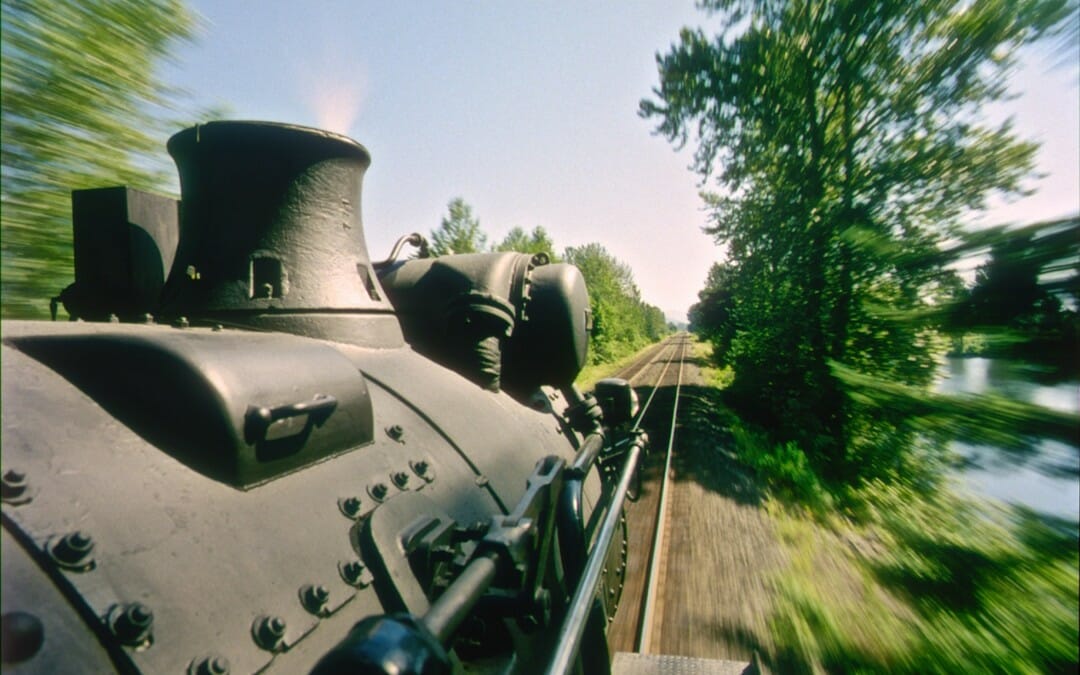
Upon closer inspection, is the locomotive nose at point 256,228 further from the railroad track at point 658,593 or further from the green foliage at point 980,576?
the green foliage at point 980,576

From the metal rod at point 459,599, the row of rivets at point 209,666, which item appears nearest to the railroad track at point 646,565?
the metal rod at point 459,599

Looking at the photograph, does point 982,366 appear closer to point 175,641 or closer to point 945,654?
point 175,641

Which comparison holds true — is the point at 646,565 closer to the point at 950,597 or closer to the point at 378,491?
the point at 950,597

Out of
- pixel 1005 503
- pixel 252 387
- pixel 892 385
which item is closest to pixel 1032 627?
pixel 1005 503

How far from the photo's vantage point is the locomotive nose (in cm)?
248

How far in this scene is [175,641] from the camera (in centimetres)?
116

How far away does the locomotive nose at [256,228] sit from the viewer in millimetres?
2479

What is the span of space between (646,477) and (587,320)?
5.71 meters

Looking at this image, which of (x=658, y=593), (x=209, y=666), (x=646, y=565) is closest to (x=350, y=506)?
(x=209, y=666)

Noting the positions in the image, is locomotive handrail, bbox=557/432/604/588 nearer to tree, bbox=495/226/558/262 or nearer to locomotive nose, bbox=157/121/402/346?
locomotive nose, bbox=157/121/402/346

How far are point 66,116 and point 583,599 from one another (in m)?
7.37

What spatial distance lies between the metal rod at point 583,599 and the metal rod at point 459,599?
43 cm

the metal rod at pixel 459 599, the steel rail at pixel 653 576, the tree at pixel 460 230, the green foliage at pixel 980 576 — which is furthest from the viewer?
the tree at pixel 460 230

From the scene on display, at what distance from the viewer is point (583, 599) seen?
208cm
